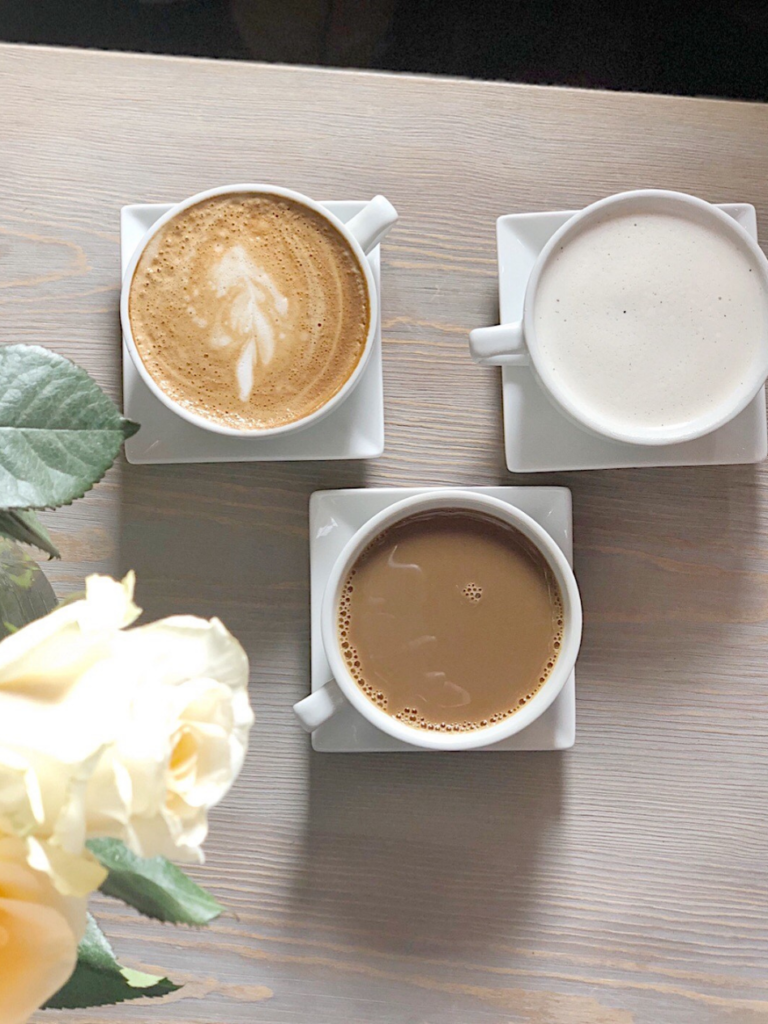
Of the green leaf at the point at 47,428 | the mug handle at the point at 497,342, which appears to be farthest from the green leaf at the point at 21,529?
the mug handle at the point at 497,342

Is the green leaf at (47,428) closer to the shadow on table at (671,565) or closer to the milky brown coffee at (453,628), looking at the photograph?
the milky brown coffee at (453,628)

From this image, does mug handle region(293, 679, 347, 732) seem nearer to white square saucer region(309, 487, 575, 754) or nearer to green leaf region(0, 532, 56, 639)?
white square saucer region(309, 487, 575, 754)

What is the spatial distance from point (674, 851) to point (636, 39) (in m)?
1.06

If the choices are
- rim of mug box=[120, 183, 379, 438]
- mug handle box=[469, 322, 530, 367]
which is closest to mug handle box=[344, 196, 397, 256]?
rim of mug box=[120, 183, 379, 438]

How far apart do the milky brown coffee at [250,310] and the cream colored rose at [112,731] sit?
484mm

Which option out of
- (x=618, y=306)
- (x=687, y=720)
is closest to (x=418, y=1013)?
(x=687, y=720)

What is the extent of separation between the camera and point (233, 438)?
2.71ft

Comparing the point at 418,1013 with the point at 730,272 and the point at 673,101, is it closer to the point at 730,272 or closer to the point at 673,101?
the point at 730,272

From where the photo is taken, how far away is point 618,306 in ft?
2.66

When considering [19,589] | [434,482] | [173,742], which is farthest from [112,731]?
[434,482]

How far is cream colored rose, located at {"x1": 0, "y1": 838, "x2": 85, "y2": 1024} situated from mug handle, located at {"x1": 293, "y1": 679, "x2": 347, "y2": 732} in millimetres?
458

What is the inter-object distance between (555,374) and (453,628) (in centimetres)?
22

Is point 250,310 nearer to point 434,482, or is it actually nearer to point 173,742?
point 434,482

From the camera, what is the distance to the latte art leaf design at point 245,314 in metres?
0.82
